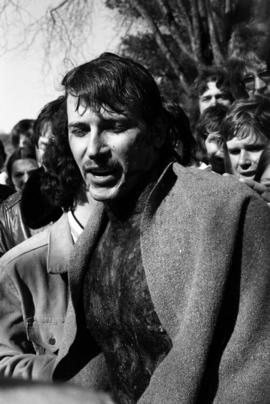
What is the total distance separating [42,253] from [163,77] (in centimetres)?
1186

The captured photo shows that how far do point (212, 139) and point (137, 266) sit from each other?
7.75 ft

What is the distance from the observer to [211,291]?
1.55 meters

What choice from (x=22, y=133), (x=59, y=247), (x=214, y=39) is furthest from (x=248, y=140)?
(x=214, y=39)

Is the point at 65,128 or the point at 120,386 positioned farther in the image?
the point at 65,128

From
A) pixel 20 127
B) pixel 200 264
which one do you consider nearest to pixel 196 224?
pixel 200 264

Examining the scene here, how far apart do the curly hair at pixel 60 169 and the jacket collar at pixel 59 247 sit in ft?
0.36

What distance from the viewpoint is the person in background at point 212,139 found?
13.0 feet

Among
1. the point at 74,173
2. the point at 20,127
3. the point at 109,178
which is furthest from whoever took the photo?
the point at 20,127

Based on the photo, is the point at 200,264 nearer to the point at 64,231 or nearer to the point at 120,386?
the point at 120,386

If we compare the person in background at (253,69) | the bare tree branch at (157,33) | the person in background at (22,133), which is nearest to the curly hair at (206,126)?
the person in background at (253,69)

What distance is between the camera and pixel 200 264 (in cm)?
159

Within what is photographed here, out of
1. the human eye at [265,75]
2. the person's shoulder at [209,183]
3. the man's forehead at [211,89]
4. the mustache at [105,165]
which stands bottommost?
the human eye at [265,75]

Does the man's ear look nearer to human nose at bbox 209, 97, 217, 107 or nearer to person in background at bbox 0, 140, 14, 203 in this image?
person in background at bbox 0, 140, 14, 203

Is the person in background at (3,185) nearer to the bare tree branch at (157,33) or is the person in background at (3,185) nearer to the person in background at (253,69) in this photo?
the person in background at (253,69)
